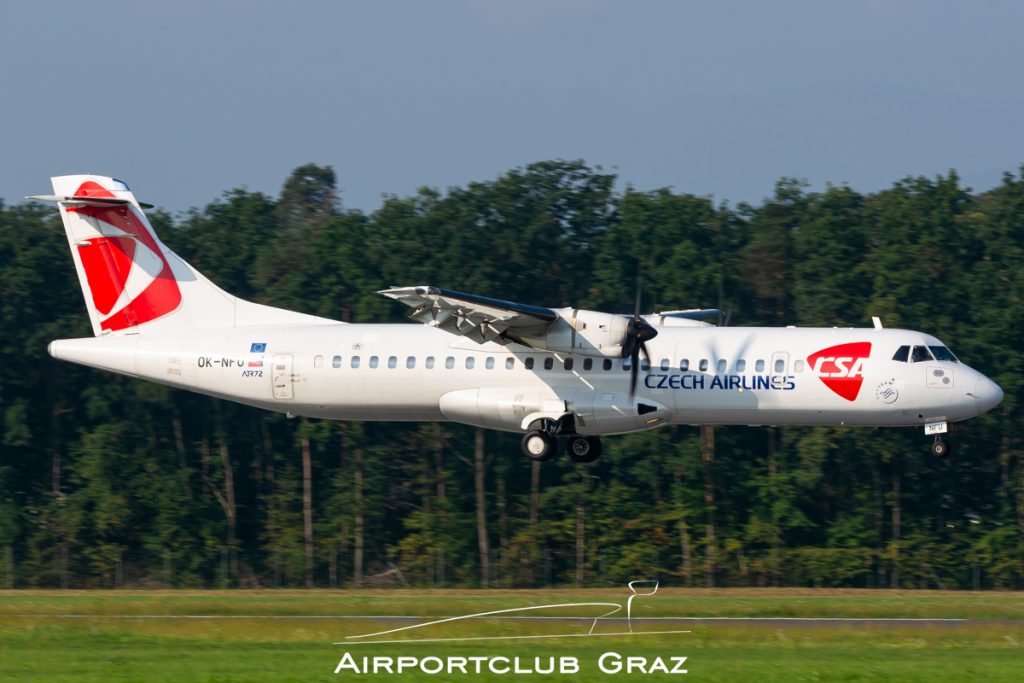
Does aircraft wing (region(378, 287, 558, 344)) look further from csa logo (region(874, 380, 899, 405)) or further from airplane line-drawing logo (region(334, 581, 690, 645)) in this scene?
csa logo (region(874, 380, 899, 405))

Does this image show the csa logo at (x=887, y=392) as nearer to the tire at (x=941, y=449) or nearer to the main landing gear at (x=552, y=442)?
the tire at (x=941, y=449)

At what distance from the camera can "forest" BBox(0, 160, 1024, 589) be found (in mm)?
41656

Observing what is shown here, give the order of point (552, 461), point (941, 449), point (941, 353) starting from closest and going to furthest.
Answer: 1. point (941, 353)
2. point (941, 449)
3. point (552, 461)

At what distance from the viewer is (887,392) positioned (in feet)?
86.7

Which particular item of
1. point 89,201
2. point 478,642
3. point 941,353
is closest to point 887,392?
point 941,353

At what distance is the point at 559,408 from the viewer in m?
27.2

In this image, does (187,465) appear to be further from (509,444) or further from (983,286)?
(983,286)

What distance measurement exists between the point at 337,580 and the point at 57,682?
86.6ft

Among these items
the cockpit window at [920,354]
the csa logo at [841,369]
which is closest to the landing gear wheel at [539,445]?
the csa logo at [841,369]

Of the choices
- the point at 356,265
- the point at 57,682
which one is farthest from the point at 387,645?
the point at 356,265

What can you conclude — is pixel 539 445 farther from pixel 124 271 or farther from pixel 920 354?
pixel 124 271

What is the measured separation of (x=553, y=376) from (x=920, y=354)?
6878 mm

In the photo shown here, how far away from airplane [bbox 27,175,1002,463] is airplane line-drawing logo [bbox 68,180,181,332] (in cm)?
3

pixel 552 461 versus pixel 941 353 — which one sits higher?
pixel 941 353
